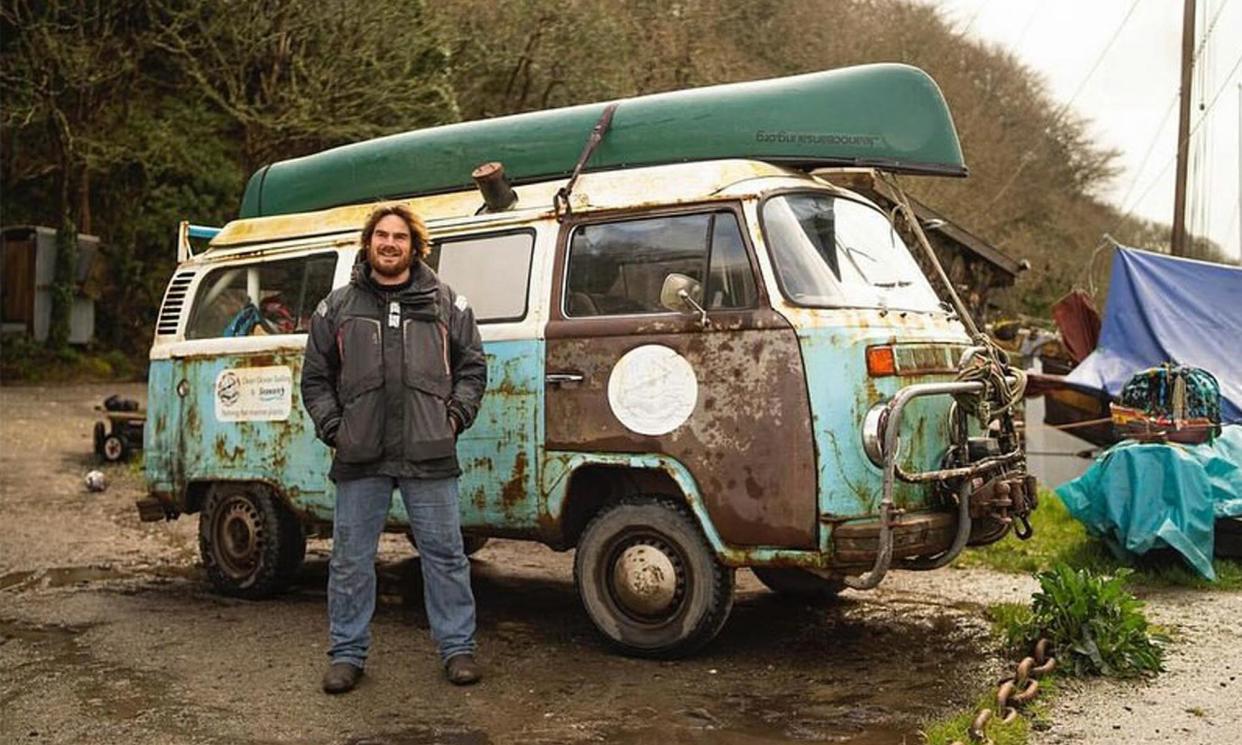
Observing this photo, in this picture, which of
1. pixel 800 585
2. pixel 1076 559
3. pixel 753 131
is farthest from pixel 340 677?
pixel 1076 559

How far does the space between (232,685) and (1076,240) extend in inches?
1245

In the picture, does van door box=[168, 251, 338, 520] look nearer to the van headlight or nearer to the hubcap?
the hubcap

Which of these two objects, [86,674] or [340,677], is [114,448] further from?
[340,677]

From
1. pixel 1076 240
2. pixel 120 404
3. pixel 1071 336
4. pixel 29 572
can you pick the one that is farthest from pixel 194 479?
pixel 1076 240

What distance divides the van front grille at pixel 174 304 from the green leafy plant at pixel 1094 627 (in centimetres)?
565

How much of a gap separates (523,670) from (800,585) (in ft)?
7.26

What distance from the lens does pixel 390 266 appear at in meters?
5.65

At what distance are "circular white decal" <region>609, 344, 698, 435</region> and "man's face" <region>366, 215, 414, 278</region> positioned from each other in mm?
1180

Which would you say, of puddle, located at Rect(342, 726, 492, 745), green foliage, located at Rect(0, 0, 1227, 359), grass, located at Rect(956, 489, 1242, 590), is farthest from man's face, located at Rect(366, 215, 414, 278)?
green foliage, located at Rect(0, 0, 1227, 359)

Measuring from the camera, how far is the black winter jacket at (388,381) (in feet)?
18.2

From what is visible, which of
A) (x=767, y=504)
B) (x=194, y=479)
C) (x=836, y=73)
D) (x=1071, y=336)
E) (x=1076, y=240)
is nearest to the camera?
(x=767, y=504)

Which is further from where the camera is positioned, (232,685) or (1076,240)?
(1076,240)

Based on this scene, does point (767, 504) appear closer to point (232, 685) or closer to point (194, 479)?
point (232, 685)

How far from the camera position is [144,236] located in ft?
69.1
